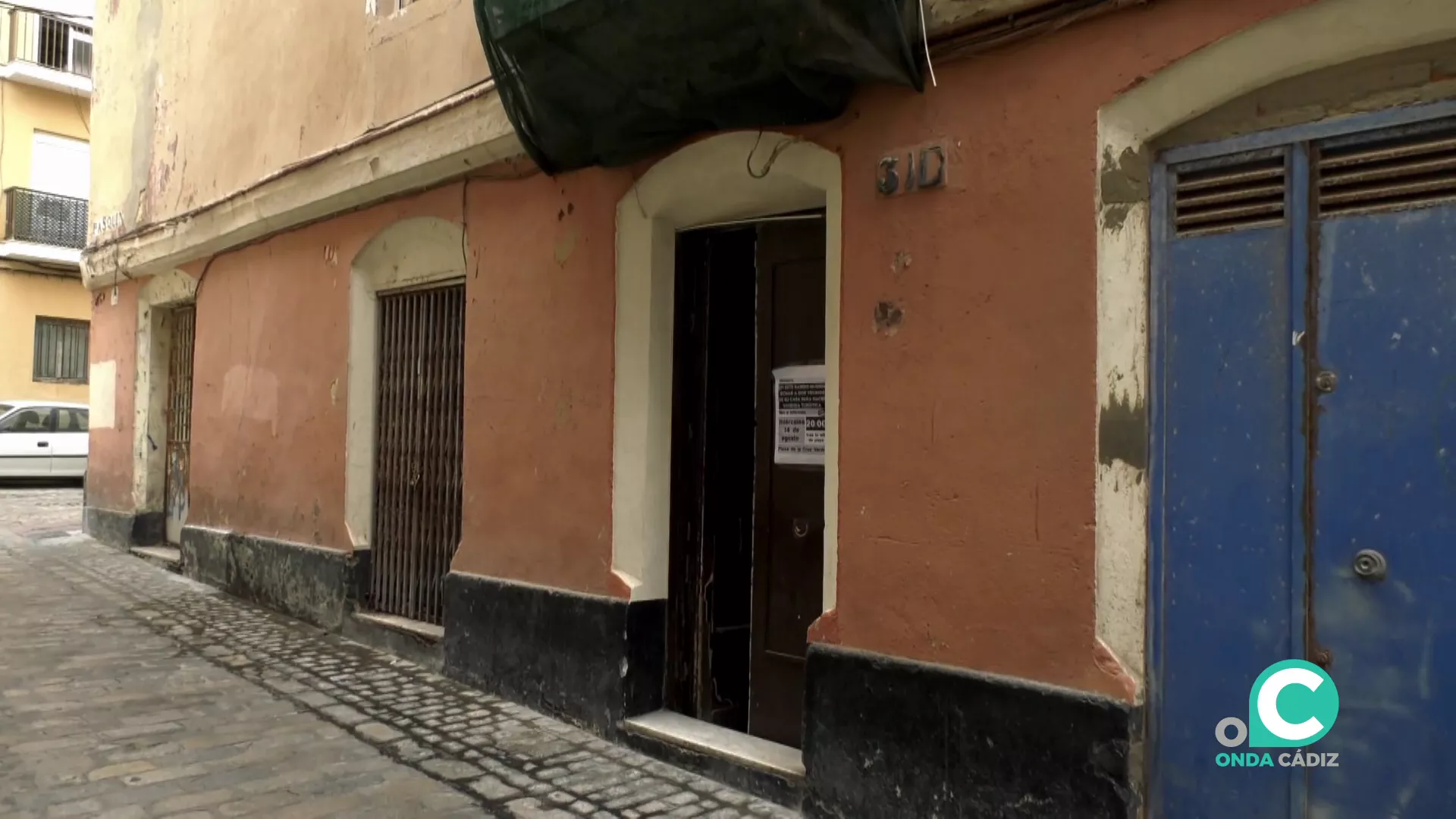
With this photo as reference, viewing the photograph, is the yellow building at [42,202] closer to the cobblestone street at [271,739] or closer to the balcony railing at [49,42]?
the balcony railing at [49,42]

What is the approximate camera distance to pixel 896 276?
12.5ft

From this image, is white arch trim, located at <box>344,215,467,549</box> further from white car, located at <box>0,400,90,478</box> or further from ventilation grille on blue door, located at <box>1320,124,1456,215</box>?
white car, located at <box>0,400,90,478</box>

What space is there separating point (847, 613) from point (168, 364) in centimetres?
949

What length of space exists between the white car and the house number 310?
18764 mm

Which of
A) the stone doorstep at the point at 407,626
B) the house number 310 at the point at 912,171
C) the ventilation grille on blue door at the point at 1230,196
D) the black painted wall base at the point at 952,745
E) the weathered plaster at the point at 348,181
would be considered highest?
the weathered plaster at the point at 348,181

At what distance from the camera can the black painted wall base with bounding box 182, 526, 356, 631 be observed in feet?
23.2

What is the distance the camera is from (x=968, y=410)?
354 cm

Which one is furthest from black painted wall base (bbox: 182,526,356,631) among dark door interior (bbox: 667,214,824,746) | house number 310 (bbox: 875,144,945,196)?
house number 310 (bbox: 875,144,945,196)

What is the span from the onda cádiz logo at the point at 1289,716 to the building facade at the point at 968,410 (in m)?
0.02

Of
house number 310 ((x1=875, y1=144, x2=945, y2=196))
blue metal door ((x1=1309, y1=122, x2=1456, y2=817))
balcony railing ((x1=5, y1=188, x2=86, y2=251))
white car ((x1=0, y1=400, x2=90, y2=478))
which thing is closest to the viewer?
blue metal door ((x1=1309, y1=122, x2=1456, y2=817))

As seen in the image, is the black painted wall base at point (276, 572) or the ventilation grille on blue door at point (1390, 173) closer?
the ventilation grille on blue door at point (1390, 173)

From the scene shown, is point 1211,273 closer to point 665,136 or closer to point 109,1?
point 665,136

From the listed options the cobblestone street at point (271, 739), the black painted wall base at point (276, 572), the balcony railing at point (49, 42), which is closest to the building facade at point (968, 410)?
the cobblestone street at point (271, 739)

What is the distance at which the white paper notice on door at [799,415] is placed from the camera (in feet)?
15.3
